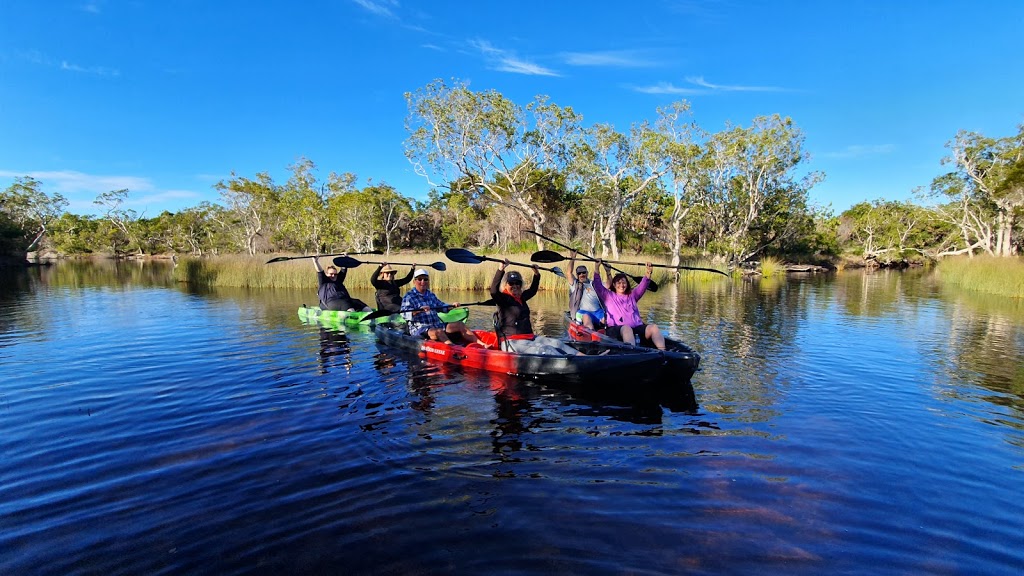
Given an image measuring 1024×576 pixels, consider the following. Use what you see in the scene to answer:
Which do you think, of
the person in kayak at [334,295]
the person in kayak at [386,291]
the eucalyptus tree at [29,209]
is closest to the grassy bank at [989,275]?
the person in kayak at [386,291]

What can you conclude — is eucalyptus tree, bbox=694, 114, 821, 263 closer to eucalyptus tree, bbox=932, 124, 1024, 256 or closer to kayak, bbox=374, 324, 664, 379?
eucalyptus tree, bbox=932, 124, 1024, 256

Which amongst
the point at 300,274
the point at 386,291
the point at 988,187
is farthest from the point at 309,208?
the point at 988,187

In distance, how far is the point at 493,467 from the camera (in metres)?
4.68

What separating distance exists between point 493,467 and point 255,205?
44223 millimetres

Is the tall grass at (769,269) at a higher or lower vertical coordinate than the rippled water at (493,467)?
higher

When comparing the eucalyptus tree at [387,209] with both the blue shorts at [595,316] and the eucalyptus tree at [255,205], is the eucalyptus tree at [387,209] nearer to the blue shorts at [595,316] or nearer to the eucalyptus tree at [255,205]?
the eucalyptus tree at [255,205]

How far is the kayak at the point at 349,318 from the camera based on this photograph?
11.4 meters

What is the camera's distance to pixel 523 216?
36.2 meters

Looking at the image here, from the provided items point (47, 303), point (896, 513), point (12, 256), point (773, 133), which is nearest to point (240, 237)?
point (12, 256)

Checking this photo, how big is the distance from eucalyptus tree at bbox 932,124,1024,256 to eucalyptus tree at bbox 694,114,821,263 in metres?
8.16

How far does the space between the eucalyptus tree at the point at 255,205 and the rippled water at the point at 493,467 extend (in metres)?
34.9

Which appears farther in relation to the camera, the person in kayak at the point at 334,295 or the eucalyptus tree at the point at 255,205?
the eucalyptus tree at the point at 255,205

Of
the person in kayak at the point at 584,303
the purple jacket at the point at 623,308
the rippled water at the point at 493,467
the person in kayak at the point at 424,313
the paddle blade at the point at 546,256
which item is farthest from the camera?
the paddle blade at the point at 546,256

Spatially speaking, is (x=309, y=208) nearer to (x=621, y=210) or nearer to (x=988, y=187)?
(x=621, y=210)
